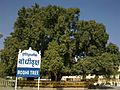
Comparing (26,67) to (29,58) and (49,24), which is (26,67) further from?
(49,24)

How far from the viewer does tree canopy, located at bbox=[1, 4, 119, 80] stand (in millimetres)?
37688

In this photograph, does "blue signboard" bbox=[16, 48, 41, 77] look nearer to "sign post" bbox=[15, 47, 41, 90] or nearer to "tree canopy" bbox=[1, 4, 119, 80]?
"sign post" bbox=[15, 47, 41, 90]

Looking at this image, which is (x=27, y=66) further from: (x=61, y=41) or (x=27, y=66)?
(x=61, y=41)

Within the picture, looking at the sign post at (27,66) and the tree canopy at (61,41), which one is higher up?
the tree canopy at (61,41)

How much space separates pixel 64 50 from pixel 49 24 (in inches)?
222

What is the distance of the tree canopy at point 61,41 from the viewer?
37688 mm

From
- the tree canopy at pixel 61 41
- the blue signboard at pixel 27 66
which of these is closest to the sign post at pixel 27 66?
the blue signboard at pixel 27 66

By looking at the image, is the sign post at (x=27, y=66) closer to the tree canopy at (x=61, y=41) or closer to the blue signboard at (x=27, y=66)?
the blue signboard at (x=27, y=66)

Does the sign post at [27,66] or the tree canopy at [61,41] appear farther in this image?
the tree canopy at [61,41]

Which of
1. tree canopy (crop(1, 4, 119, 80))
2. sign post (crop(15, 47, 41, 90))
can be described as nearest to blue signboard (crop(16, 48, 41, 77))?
sign post (crop(15, 47, 41, 90))

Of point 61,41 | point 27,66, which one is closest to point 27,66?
point 27,66

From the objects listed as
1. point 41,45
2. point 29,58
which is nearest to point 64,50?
point 41,45

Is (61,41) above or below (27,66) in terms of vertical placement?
above

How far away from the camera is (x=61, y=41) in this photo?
3809 centimetres
